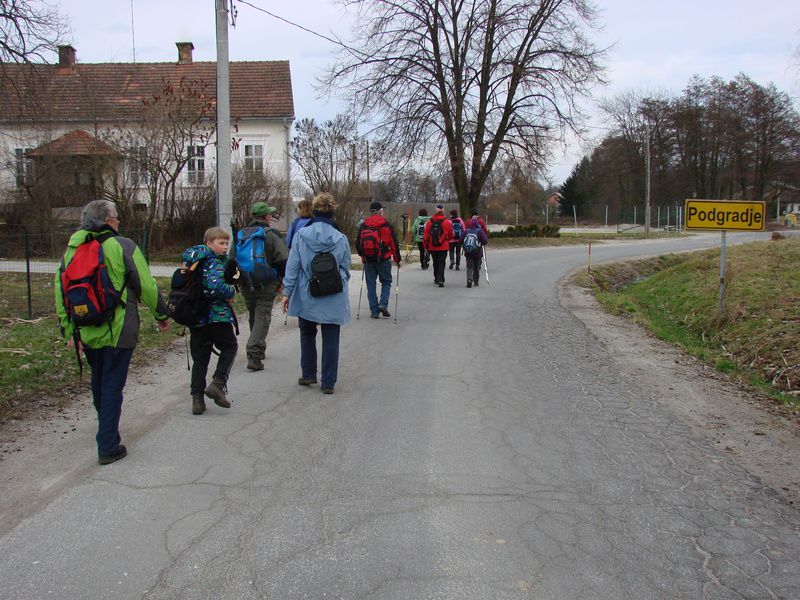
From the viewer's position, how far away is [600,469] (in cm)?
520

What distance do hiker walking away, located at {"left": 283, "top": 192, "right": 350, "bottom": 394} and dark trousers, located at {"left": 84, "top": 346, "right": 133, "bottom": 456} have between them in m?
2.10

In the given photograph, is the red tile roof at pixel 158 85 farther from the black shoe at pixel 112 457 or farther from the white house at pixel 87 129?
the black shoe at pixel 112 457

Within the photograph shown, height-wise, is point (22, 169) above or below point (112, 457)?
above

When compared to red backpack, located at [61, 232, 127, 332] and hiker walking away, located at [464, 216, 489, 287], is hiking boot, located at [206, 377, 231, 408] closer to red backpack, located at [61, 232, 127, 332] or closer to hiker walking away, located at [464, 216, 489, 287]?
red backpack, located at [61, 232, 127, 332]

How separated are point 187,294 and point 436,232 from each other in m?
10.0

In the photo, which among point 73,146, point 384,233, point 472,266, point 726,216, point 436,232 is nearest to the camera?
point 384,233

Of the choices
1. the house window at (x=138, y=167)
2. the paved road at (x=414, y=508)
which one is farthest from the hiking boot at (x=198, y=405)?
the house window at (x=138, y=167)

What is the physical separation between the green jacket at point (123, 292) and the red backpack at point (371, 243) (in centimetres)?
622

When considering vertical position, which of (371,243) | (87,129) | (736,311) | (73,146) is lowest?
(736,311)

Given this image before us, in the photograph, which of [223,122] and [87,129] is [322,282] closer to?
[223,122]

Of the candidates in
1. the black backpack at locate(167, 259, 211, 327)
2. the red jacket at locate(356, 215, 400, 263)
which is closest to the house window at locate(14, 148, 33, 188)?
the red jacket at locate(356, 215, 400, 263)

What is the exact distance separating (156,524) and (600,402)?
4.55 meters

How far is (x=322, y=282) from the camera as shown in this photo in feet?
22.6

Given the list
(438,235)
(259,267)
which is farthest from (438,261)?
(259,267)
